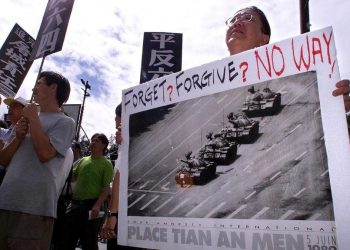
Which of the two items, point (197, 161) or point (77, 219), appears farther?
point (77, 219)

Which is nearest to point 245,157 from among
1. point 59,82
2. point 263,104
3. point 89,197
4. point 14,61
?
point 263,104

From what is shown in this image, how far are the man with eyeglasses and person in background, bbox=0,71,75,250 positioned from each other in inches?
49.0

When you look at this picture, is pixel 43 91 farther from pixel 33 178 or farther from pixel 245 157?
pixel 245 157

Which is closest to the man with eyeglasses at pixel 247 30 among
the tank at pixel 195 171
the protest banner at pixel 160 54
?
the tank at pixel 195 171

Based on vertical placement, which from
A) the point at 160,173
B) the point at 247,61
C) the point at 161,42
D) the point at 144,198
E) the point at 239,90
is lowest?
the point at 144,198

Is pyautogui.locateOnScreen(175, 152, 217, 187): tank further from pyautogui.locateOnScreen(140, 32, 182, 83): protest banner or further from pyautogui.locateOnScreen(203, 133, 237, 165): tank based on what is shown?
pyautogui.locateOnScreen(140, 32, 182, 83): protest banner

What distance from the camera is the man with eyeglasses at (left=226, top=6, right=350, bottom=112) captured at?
6.60 feet

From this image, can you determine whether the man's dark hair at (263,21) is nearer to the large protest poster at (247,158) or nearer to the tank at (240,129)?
the large protest poster at (247,158)

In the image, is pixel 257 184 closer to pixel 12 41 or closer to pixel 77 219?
pixel 77 219

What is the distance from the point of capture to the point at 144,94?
200 cm

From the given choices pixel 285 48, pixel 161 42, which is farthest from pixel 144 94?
pixel 161 42

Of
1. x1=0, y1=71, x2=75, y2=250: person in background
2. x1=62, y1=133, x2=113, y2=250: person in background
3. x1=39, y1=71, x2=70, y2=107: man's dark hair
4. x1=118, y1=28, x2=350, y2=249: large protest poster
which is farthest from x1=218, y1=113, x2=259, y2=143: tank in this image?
x1=62, y1=133, x2=113, y2=250: person in background

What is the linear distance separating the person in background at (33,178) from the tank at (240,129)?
49.0 inches

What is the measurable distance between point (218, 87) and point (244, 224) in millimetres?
641
